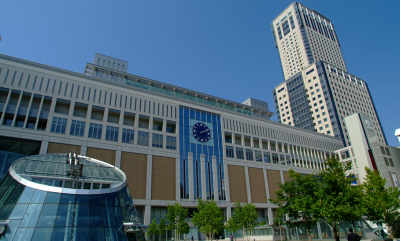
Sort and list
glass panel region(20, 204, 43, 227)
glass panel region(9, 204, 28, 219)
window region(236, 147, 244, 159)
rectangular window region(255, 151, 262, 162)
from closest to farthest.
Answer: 1. glass panel region(20, 204, 43, 227)
2. glass panel region(9, 204, 28, 219)
3. window region(236, 147, 244, 159)
4. rectangular window region(255, 151, 262, 162)

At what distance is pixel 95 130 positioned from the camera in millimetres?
44844

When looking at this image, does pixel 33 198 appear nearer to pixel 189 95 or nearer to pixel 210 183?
pixel 210 183

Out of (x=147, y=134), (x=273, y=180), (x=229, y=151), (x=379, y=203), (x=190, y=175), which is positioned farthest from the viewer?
(x=273, y=180)

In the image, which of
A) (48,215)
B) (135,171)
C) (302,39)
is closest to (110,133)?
(135,171)

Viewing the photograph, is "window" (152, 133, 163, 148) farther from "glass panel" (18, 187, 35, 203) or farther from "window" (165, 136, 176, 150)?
"glass panel" (18, 187, 35, 203)

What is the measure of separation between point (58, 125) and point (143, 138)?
14793mm

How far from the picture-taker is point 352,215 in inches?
1041

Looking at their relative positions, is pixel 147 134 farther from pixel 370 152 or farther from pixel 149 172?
pixel 370 152

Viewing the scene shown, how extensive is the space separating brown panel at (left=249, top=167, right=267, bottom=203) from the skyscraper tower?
8640 centimetres

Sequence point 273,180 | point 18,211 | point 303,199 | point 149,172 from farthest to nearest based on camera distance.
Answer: point 273,180 → point 149,172 → point 303,199 → point 18,211

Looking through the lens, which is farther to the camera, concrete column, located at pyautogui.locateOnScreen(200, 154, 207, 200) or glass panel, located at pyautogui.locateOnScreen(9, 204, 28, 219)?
concrete column, located at pyautogui.locateOnScreen(200, 154, 207, 200)

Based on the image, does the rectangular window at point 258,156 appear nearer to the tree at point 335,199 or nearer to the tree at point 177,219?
the tree at point 177,219

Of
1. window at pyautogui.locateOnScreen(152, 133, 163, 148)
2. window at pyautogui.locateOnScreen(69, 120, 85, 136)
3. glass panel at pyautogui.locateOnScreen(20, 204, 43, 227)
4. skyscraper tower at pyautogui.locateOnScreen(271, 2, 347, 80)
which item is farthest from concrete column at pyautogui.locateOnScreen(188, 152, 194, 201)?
skyscraper tower at pyautogui.locateOnScreen(271, 2, 347, 80)

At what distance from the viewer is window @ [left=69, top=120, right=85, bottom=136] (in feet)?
140
